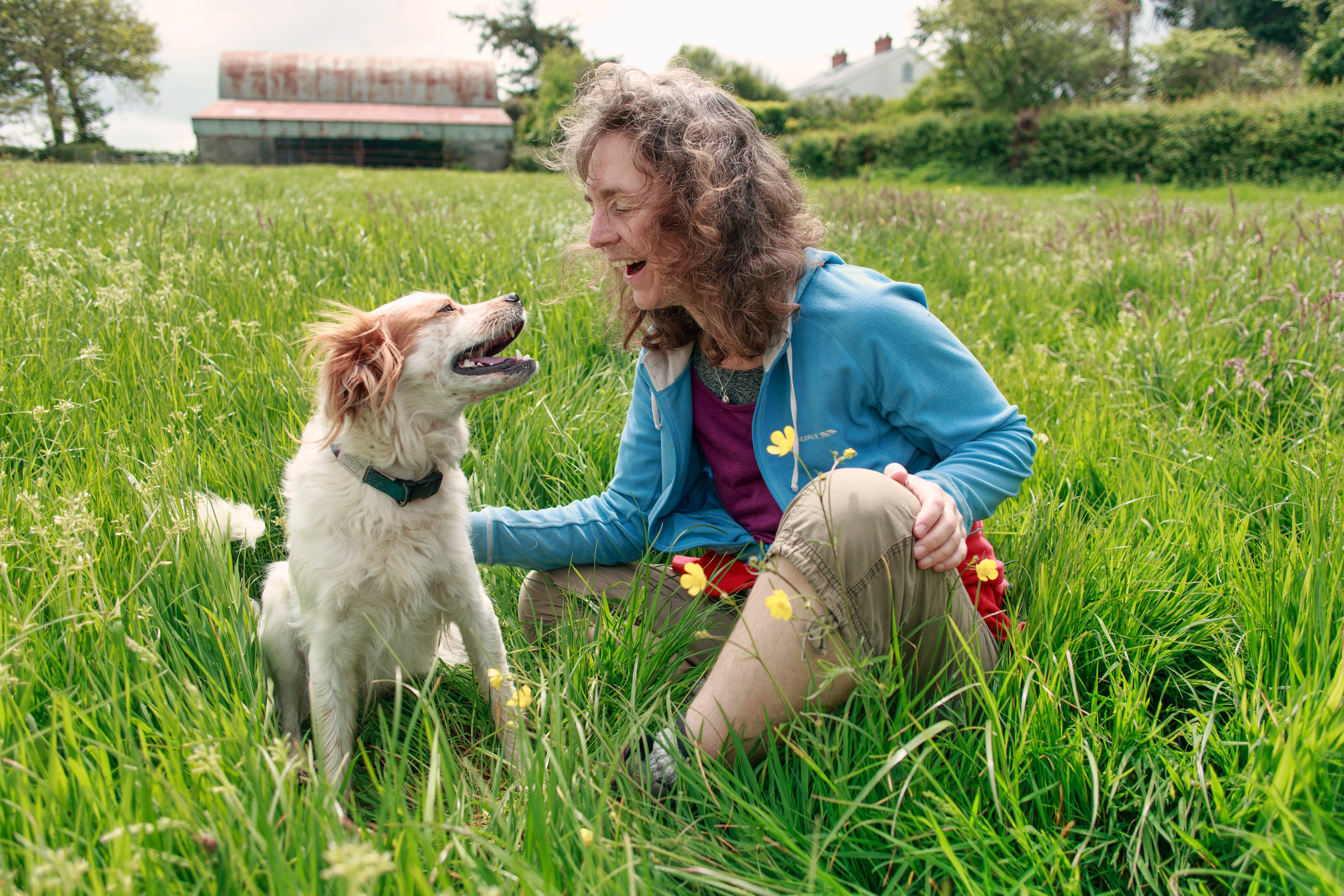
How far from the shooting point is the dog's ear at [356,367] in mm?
1855

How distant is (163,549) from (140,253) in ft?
12.1

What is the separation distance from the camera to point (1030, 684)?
1.56 m

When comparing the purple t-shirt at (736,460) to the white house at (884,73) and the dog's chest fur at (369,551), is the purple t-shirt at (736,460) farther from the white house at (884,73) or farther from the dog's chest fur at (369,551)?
the white house at (884,73)

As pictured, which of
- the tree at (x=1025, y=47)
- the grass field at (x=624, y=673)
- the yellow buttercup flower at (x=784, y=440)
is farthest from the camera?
the tree at (x=1025, y=47)

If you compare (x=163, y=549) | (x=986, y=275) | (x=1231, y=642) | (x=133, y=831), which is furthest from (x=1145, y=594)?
(x=986, y=275)

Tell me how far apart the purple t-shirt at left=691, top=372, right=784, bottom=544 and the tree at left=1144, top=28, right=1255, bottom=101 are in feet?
129

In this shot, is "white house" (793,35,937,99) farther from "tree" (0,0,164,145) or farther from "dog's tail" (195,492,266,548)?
"dog's tail" (195,492,266,548)

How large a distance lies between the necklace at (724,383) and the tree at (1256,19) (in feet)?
144

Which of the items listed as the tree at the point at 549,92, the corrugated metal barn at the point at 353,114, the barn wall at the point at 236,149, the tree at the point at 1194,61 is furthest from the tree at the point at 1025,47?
the barn wall at the point at 236,149

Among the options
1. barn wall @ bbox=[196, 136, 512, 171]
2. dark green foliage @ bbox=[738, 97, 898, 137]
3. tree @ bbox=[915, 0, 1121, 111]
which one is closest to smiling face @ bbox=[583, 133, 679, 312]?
tree @ bbox=[915, 0, 1121, 111]

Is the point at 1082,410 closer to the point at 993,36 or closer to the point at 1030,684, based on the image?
the point at 1030,684

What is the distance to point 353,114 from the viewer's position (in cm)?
3834

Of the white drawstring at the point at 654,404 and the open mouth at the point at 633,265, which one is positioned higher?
the open mouth at the point at 633,265

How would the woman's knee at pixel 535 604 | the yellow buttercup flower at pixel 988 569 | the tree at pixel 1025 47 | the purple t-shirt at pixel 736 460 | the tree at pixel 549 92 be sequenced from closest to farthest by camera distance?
the yellow buttercup flower at pixel 988 569, the purple t-shirt at pixel 736 460, the woman's knee at pixel 535 604, the tree at pixel 1025 47, the tree at pixel 549 92
